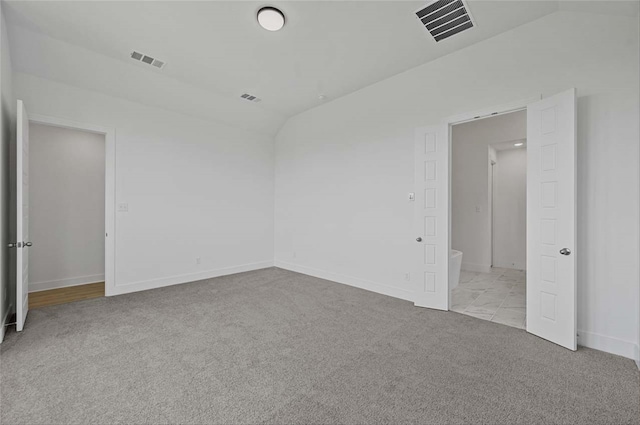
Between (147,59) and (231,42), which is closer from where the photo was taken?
(231,42)

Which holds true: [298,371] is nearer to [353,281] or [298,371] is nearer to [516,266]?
[353,281]

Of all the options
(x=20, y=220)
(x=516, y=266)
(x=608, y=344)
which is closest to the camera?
(x=608, y=344)

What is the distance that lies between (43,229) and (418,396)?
5.71 m

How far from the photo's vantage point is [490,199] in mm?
5613

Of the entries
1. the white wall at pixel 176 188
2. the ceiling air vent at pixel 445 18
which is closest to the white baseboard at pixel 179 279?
the white wall at pixel 176 188

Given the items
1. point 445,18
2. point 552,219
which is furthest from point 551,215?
point 445,18

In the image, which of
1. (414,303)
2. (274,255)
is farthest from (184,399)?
(274,255)

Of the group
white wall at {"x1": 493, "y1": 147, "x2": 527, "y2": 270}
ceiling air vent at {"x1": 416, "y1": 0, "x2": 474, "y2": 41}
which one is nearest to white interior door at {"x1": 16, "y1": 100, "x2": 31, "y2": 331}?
ceiling air vent at {"x1": 416, "y1": 0, "x2": 474, "y2": 41}

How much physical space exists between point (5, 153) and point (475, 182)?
7.03 m

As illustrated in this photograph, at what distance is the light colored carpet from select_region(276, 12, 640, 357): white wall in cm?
75

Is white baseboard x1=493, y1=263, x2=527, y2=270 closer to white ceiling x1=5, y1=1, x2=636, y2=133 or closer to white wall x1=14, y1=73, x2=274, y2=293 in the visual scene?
white ceiling x1=5, y1=1, x2=636, y2=133

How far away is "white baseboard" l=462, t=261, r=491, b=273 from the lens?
5.49m

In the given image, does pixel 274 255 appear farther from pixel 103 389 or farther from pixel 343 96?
pixel 103 389

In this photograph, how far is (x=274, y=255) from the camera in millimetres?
6148
